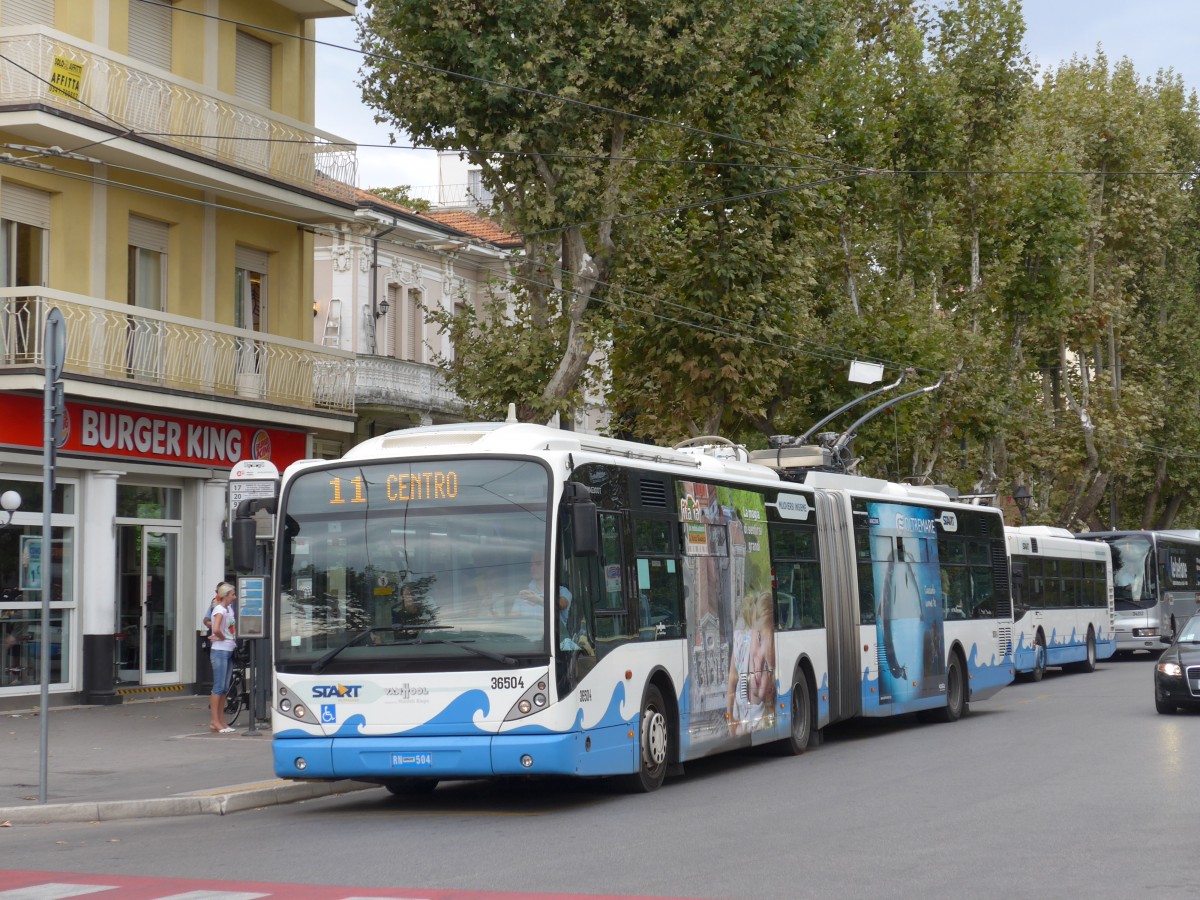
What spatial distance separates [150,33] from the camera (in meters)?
25.8

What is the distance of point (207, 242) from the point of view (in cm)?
2714

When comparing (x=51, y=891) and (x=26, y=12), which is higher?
(x=26, y=12)

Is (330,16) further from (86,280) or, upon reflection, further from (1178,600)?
(1178,600)

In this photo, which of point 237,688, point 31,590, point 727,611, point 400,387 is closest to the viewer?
point 727,611

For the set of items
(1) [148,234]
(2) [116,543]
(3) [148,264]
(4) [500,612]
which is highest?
(1) [148,234]

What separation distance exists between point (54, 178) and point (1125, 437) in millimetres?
39569

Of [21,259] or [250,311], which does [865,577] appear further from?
[250,311]

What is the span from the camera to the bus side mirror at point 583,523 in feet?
42.2

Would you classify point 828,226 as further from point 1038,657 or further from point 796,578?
point 796,578

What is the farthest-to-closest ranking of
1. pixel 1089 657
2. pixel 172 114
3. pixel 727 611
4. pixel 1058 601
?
pixel 1089 657 → pixel 1058 601 → pixel 172 114 → pixel 727 611

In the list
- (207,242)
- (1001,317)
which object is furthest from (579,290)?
(1001,317)

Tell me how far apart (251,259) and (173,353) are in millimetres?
3963

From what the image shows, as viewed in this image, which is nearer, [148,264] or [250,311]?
[148,264]

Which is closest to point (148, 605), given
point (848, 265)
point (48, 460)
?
point (48, 460)
